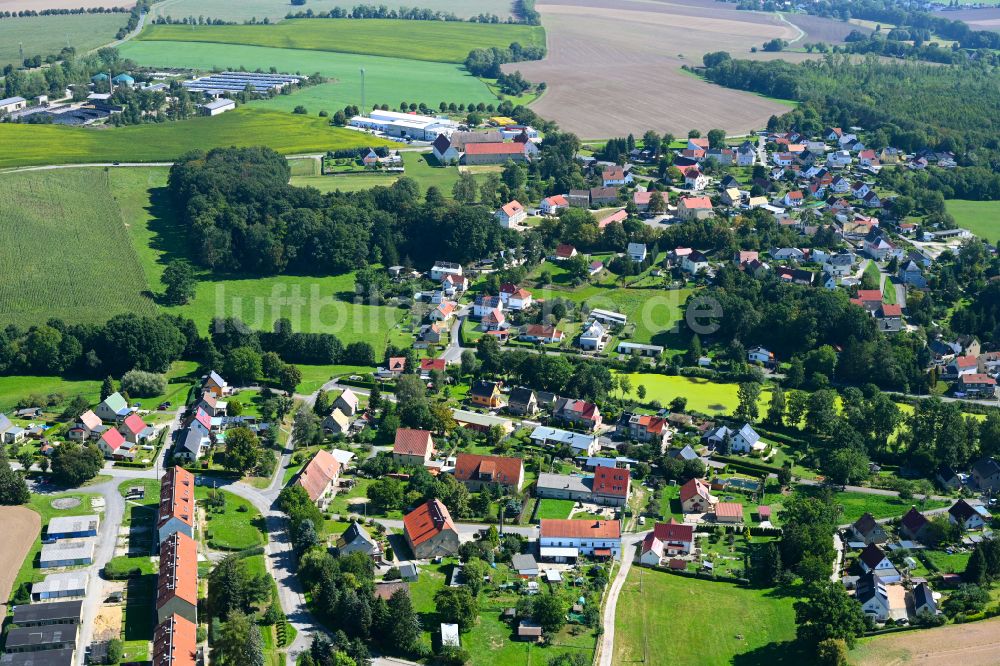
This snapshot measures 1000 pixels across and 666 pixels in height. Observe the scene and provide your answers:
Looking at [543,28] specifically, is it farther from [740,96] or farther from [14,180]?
[14,180]

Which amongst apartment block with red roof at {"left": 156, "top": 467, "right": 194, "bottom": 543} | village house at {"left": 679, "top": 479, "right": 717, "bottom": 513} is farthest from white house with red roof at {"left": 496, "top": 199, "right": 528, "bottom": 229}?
apartment block with red roof at {"left": 156, "top": 467, "right": 194, "bottom": 543}

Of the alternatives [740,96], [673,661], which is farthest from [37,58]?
[673,661]

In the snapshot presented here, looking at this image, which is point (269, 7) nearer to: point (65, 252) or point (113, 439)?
point (65, 252)

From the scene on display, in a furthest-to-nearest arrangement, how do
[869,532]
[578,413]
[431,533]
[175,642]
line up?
[578,413] → [869,532] → [431,533] → [175,642]

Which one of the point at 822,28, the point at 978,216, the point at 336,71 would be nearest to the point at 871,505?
the point at 978,216

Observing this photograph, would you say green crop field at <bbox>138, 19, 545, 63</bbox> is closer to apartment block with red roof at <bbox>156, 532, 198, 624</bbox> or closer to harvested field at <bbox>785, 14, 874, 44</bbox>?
harvested field at <bbox>785, 14, 874, 44</bbox>

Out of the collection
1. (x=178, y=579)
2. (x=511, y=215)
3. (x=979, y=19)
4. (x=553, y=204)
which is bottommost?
(x=178, y=579)
